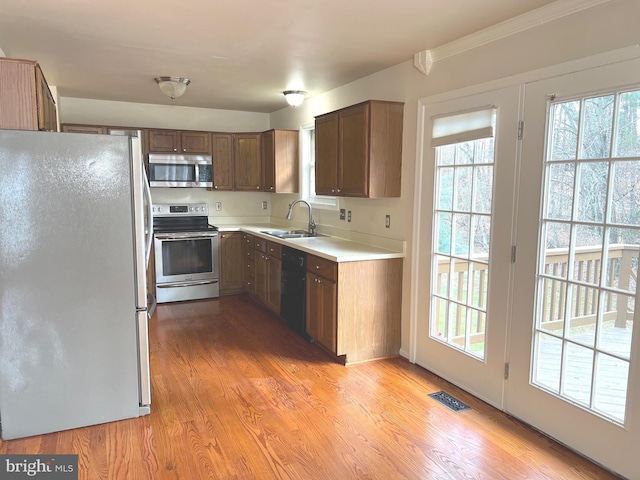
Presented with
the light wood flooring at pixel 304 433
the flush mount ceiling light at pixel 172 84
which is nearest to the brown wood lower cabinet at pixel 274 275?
the light wood flooring at pixel 304 433

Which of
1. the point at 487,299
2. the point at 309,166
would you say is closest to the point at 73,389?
the point at 487,299

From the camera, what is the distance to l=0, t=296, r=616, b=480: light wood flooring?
2314 mm

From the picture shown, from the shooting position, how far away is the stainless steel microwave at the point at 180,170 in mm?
5523

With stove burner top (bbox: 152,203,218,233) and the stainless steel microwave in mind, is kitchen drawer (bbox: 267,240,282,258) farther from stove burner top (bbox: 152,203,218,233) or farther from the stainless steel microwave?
the stainless steel microwave

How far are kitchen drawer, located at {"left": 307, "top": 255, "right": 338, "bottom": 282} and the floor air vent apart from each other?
1.09 meters

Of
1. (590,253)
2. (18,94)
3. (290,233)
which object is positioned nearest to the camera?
(590,253)

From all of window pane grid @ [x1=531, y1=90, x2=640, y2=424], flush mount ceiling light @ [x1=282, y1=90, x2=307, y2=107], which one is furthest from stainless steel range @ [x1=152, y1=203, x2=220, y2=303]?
window pane grid @ [x1=531, y1=90, x2=640, y2=424]

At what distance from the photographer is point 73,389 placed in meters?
2.66

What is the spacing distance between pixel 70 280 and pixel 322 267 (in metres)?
1.86

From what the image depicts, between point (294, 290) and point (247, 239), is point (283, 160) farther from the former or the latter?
point (294, 290)

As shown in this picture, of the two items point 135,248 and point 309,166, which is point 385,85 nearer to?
point 309,166

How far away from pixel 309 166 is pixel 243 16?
288cm

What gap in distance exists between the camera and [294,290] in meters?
4.36

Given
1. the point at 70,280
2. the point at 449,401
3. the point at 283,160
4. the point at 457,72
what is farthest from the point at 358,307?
the point at 283,160
